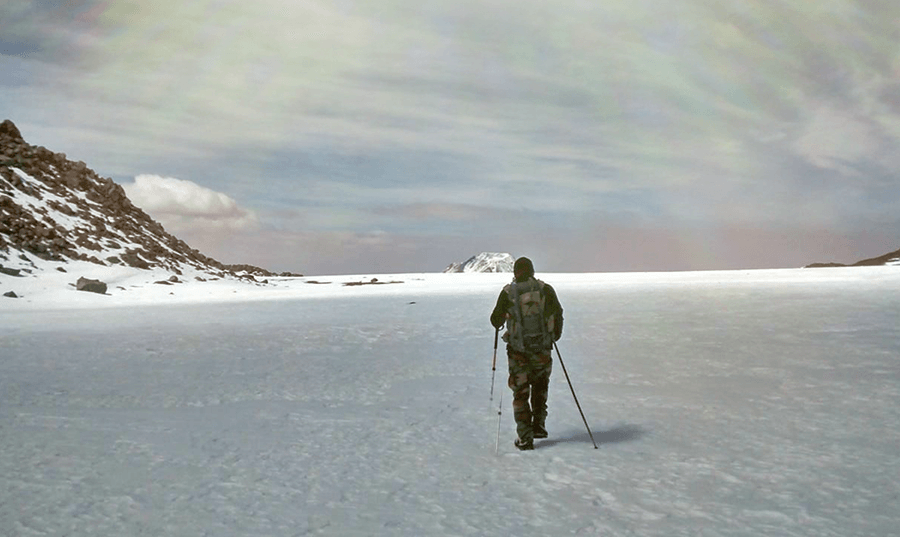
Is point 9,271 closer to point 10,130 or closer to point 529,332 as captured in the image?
point 10,130

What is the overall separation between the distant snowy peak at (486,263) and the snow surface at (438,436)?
128074mm

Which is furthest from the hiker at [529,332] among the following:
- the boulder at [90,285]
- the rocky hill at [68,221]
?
the rocky hill at [68,221]

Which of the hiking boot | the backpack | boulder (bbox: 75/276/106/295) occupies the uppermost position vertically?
boulder (bbox: 75/276/106/295)

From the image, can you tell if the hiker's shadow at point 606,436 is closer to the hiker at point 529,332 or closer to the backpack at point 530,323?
the hiker at point 529,332

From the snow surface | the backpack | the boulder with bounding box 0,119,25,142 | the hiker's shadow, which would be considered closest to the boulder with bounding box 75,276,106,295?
the snow surface

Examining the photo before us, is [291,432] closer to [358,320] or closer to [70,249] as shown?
[358,320]

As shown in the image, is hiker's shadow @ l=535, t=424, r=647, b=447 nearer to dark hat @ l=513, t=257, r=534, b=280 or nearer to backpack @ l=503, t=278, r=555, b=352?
backpack @ l=503, t=278, r=555, b=352

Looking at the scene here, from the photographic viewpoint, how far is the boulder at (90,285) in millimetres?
32938

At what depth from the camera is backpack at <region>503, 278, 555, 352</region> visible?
313 inches

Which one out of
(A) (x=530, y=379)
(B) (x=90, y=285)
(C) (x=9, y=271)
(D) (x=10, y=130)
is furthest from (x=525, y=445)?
(D) (x=10, y=130)

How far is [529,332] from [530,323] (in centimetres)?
10

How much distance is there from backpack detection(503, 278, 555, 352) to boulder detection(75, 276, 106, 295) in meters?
30.6

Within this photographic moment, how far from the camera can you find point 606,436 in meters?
8.06

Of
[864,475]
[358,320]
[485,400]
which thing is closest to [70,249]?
[358,320]
